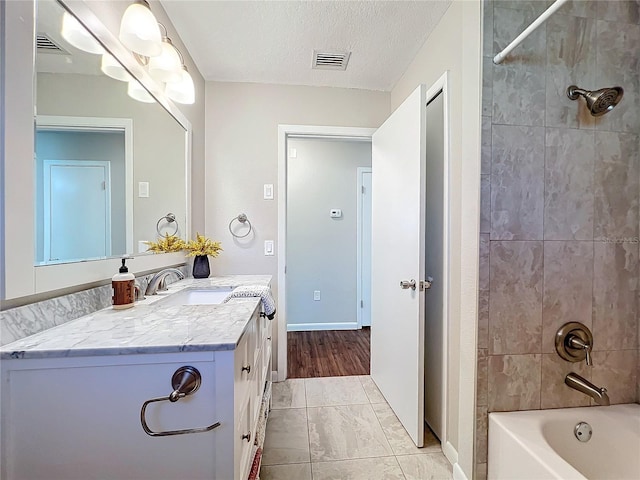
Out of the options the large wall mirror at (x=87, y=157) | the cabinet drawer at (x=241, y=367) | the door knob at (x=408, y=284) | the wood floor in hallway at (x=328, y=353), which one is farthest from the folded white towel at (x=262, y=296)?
the wood floor in hallway at (x=328, y=353)

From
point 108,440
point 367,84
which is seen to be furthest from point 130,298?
point 367,84

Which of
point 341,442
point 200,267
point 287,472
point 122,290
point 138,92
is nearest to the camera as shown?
point 122,290

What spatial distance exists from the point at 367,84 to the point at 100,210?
2001mm

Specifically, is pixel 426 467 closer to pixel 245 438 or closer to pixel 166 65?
pixel 245 438

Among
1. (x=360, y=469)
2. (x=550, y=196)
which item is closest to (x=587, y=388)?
(x=550, y=196)

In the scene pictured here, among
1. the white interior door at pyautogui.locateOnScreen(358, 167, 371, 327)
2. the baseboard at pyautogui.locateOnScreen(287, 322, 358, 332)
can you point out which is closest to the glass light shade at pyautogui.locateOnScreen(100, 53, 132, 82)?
the white interior door at pyautogui.locateOnScreen(358, 167, 371, 327)

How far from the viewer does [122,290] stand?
1048 millimetres

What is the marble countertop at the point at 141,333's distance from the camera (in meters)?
0.67

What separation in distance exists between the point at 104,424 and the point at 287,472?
1.09 m

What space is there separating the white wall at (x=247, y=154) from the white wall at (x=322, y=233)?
1190mm

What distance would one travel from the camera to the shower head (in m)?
1.16

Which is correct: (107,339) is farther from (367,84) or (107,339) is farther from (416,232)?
(367,84)

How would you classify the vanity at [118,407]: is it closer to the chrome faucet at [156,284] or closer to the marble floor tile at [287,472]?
the chrome faucet at [156,284]

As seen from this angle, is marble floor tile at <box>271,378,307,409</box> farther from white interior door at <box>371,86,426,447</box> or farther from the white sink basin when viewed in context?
the white sink basin
